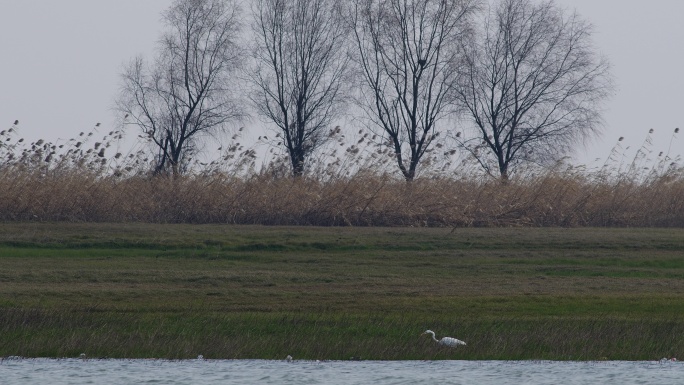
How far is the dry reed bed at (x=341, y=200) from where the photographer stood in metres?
23.6

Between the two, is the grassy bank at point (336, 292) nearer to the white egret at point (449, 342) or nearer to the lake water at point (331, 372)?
the white egret at point (449, 342)

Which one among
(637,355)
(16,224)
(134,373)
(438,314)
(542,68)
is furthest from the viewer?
(542,68)

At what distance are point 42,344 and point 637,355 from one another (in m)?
5.97

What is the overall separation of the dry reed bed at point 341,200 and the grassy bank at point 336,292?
5.32 ft

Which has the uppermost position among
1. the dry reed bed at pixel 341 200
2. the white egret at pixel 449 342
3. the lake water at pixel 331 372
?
the dry reed bed at pixel 341 200

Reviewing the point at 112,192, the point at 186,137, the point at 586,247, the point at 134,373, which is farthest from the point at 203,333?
the point at 186,137

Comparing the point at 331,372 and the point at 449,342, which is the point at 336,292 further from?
the point at 331,372

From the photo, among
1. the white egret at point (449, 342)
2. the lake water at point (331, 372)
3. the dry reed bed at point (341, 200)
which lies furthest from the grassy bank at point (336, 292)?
the dry reed bed at point (341, 200)

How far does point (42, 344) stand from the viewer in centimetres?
1141

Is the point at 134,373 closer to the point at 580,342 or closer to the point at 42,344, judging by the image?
the point at 42,344

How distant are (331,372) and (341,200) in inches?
561

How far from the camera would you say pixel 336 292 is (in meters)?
15.0

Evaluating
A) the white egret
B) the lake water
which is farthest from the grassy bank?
the lake water

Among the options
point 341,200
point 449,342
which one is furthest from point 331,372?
point 341,200
